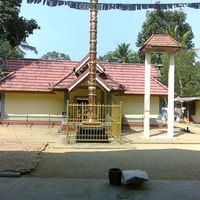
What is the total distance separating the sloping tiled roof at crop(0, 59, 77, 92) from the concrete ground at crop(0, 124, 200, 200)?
10.3 metres

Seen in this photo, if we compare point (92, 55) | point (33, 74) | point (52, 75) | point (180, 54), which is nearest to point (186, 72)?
point (180, 54)

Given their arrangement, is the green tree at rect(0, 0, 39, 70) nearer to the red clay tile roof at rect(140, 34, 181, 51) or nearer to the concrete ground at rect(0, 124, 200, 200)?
the red clay tile roof at rect(140, 34, 181, 51)

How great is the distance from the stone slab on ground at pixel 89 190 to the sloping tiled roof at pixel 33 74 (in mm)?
17191

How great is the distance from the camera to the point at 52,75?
89.9 ft

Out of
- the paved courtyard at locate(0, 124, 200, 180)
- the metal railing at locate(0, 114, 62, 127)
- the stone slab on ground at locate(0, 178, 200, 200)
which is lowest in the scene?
the stone slab on ground at locate(0, 178, 200, 200)

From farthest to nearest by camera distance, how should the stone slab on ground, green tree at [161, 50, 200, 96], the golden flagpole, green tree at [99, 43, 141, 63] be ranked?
green tree at [99, 43, 141, 63] → green tree at [161, 50, 200, 96] → the golden flagpole → the stone slab on ground

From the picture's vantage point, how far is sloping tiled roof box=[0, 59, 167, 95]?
26078 mm

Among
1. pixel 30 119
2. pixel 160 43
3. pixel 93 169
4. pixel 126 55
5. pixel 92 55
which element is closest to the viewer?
pixel 93 169

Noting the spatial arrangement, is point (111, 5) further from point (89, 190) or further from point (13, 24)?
point (13, 24)

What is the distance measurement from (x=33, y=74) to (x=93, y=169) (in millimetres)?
17612

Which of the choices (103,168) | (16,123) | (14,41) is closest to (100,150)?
(103,168)

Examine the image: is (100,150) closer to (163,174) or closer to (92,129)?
(92,129)

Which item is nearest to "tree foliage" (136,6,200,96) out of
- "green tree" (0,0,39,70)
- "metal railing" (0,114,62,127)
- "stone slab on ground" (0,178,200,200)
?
"green tree" (0,0,39,70)

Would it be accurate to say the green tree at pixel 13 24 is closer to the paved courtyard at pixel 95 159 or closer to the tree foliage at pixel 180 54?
the paved courtyard at pixel 95 159
